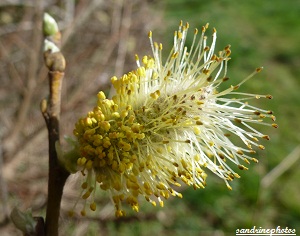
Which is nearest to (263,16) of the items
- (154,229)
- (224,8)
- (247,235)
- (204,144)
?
(224,8)

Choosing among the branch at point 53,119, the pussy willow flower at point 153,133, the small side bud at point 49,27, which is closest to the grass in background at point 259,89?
the pussy willow flower at point 153,133

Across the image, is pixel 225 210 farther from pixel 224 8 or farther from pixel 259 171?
pixel 224 8

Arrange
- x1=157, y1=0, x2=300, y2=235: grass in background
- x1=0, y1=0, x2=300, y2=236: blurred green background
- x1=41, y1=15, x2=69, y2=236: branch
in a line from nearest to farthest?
x1=41, y1=15, x2=69, y2=236: branch
x1=0, y1=0, x2=300, y2=236: blurred green background
x1=157, y1=0, x2=300, y2=235: grass in background

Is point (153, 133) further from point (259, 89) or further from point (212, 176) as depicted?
point (259, 89)

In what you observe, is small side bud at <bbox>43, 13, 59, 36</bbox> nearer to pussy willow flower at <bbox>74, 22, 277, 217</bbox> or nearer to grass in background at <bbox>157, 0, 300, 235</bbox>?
pussy willow flower at <bbox>74, 22, 277, 217</bbox>

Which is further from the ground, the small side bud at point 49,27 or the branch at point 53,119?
the small side bud at point 49,27

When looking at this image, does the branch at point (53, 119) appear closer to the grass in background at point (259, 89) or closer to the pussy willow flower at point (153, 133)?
the pussy willow flower at point (153, 133)

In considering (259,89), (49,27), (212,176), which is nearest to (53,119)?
(49,27)

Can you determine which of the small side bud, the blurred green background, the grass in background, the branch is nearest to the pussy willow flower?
the branch

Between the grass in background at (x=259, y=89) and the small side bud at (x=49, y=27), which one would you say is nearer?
the small side bud at (x=49, y=27)
